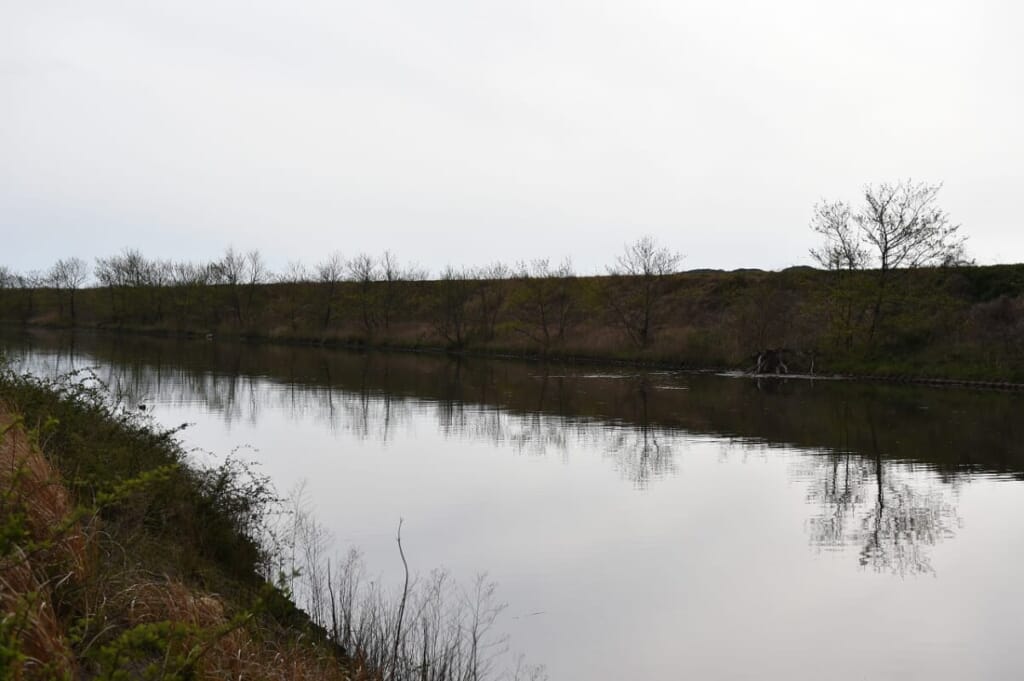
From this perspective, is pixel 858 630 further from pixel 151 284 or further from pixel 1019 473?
pixel 151 284

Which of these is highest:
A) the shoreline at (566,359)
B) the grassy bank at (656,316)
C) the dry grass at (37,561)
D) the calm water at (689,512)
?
the grassy bank at (656,316)

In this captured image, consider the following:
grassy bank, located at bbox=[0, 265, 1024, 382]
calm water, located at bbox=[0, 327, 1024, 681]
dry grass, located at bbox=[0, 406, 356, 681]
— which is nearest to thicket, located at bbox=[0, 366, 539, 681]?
dry grass, located at bbox=[0, 406, 356, 681]

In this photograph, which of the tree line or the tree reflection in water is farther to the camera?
the tree line

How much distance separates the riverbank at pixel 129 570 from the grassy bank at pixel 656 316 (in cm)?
3230

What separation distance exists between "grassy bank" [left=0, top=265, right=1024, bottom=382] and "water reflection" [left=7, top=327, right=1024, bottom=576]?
168 inches

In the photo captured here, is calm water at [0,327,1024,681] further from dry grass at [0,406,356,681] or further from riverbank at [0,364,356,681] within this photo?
dry grass at [0,406,356,681]

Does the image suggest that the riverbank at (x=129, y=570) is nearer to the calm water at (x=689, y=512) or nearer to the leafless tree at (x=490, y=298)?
the calm water at (x=689, y=512)

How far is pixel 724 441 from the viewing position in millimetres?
22344

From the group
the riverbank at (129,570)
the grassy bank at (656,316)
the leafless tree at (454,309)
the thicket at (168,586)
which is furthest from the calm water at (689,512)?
the leafless tree at (454,309)

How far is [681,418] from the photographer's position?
2630cm

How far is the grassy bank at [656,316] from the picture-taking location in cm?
3866

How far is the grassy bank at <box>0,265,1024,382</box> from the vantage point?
3866 centimetres

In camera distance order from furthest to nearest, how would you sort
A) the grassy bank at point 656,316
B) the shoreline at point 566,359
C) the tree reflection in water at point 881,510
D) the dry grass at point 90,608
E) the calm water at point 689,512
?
1. the grassy bank at point 656,316
2. the shoreline at point 566,359
3. the tree reflection in water at point 881,510
4. the calm water at point 689,512
5. the dry grass at point 90,608

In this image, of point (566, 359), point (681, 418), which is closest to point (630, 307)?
point (566, 359)
